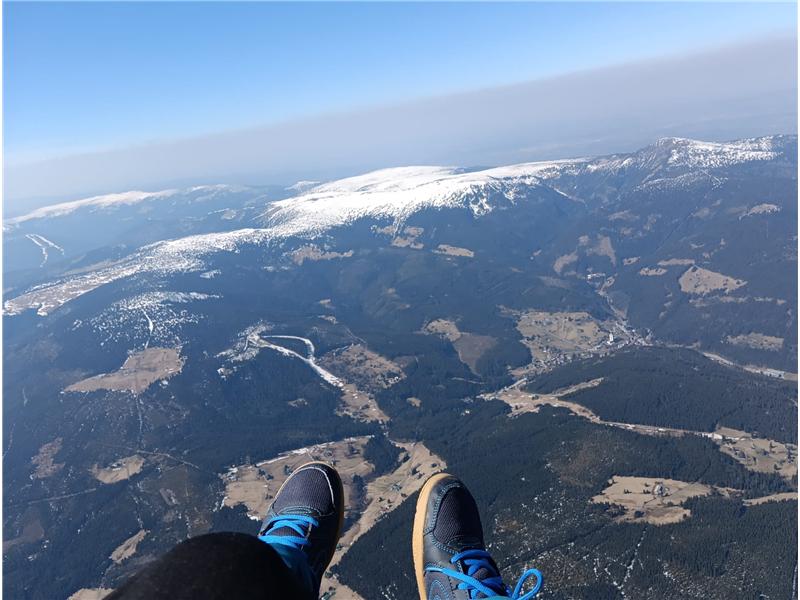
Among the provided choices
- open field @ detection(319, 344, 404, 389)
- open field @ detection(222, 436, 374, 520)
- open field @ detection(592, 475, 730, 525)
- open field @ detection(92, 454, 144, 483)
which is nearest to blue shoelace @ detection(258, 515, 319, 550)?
open field @ detection(592, 475, 730, 525)

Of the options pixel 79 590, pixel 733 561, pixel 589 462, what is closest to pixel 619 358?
pixel 589 462

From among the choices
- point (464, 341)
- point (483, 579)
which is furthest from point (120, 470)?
point (483, 579)

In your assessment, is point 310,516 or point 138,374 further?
point 138,374

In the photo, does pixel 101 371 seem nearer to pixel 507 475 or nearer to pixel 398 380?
pixel 398 380

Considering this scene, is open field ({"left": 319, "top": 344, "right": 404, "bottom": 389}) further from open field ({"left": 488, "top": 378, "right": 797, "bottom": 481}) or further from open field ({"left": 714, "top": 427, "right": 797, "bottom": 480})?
open field ({"left": 714, "top": 427, "right": 797, "bottom": 480})

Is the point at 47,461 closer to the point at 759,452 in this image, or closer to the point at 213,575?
the point at 213,575

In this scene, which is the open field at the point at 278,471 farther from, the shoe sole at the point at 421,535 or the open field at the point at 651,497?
the shoe sole at the point at 421,535
